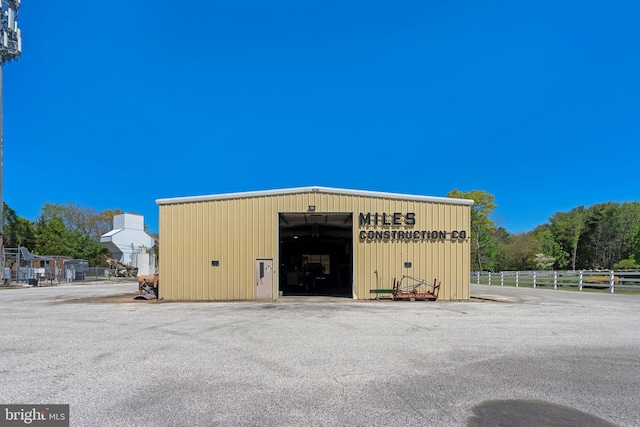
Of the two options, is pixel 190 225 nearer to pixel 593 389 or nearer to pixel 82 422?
pixel 82 422

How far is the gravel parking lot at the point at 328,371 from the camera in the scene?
413 centimetres

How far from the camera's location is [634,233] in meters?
53.9

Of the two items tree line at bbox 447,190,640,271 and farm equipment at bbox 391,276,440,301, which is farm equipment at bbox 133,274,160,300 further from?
tree line at bbox 447,190,640,271

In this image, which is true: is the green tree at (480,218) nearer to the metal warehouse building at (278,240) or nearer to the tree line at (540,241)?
the tree line at (540,241)

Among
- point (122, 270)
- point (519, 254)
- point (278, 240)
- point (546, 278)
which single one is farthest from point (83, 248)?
point (519, 254)

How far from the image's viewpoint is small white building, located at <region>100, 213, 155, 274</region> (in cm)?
5083

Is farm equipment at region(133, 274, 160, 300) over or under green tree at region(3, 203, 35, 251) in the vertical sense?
under

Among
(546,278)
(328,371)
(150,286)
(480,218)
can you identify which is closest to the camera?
(328,371)

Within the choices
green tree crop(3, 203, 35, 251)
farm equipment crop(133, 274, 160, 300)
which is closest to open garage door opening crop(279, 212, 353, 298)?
farm equipment crop(133, 274, 160, 300)

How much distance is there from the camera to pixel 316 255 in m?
31.4

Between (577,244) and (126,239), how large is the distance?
64729 mm

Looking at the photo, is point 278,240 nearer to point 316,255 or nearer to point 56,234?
point 316,255

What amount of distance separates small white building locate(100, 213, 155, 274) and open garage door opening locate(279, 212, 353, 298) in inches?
1112

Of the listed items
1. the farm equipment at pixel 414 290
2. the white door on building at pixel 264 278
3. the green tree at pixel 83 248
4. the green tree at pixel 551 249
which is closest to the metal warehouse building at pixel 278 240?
the white door on building at pixel 264 278
